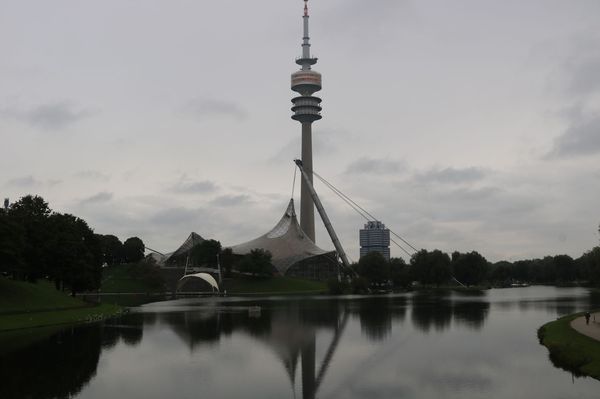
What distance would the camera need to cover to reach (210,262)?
4956 inches

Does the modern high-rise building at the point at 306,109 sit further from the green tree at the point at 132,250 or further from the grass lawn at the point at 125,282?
the grass lawn at the point at 125,282

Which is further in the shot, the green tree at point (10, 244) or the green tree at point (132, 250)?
the green tree at point (132, 250)

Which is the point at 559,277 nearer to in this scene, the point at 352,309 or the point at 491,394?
the point at 352,309

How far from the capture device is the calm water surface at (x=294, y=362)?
70.3 feet

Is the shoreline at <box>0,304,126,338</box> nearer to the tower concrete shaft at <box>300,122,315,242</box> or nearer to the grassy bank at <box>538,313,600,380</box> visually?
the grassy bank at <box>538,313,600,380</box>

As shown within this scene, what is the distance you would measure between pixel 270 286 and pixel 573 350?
87.9 metres

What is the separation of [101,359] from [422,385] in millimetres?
15188

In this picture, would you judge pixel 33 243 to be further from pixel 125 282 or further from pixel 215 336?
pixel 125 282

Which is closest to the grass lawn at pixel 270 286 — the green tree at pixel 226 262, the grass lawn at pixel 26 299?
the green tree at pixel 226 262

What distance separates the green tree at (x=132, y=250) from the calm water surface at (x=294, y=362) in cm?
9842

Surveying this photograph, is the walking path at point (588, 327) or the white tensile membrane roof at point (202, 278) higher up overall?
the white tensile membrane roof at point (202, 278)

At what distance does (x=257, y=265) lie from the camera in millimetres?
115688

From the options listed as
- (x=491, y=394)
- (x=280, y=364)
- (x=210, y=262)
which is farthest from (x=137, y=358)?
(x=210, y=262)

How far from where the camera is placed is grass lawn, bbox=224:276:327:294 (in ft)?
361
